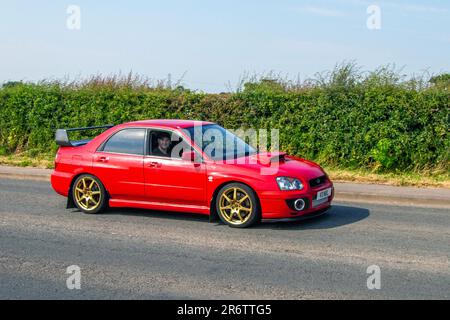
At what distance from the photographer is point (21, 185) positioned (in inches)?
608

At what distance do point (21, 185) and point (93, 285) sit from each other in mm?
8919

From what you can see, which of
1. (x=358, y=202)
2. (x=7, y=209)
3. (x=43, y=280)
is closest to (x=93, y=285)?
(x=43, y=280)

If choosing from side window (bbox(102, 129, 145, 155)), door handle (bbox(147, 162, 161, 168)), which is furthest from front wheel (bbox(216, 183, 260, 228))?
side window (bbox(102, 129, 145, 155))

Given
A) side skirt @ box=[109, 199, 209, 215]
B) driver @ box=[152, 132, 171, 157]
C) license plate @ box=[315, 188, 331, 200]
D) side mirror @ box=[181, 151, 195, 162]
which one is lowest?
side skirt @ box=[109, 199, 209, 215]

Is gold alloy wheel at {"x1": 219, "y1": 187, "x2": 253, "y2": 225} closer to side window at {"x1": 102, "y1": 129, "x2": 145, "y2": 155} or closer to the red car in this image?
the red car

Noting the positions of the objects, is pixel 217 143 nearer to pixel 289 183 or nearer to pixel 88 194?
pixel 289 183

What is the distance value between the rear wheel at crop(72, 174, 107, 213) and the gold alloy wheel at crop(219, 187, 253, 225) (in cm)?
227

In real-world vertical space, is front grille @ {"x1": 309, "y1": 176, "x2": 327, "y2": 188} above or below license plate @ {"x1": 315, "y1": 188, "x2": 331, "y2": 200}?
above

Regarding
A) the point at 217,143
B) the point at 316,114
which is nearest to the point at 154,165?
the point at 217,143

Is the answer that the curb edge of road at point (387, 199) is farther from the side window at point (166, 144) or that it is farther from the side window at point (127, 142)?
the side window at point (127, 142)

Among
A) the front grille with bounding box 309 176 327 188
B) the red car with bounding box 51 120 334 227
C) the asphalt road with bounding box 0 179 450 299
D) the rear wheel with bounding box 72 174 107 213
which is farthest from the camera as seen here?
the rear wheel with bounding box 72 174 107 213

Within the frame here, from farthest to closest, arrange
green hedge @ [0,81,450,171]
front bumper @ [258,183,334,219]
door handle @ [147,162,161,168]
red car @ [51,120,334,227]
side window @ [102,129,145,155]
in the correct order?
green hedge @ [0,81,450,171] → side window @ [102,129,145,155] → door handle @ [147,162,161,168] → red car @ [51,120,334,227] → front bumper @ [258,183,334,219]

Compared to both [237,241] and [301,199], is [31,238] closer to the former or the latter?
[237,241]

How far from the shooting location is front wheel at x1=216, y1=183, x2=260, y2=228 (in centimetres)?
985
